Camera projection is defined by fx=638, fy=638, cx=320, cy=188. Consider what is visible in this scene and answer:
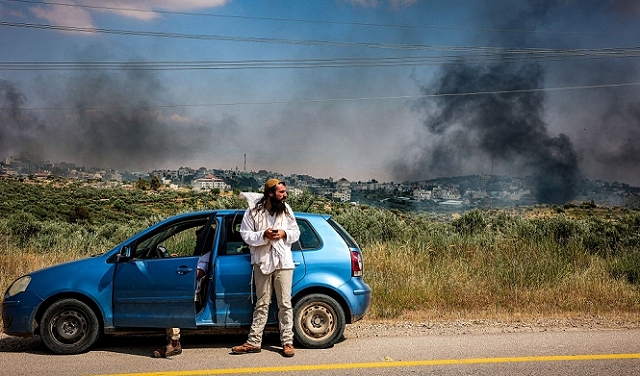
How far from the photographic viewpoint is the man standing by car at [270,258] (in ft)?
23.0

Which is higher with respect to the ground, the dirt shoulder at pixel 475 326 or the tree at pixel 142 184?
the tree at pixel 142 184

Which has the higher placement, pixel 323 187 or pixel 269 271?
pixel 323 187

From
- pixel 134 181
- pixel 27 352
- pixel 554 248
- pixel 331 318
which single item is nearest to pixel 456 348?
pixel 331 318

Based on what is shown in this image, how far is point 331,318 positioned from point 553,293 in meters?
5.41

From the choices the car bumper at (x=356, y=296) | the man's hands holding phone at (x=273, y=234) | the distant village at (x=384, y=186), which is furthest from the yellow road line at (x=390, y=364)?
the distant village at (x=384, y=186)

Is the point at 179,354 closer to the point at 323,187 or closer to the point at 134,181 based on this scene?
the point at 323,187

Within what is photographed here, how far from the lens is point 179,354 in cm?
707

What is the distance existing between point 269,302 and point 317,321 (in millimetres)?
→ 650

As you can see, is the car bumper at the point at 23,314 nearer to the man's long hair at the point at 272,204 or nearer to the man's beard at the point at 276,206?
the man's long hair at the point at 272,204

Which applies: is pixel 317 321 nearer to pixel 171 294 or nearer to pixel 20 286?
pixel 171 294

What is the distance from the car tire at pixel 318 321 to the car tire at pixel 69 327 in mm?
2266

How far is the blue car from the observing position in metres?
7.12

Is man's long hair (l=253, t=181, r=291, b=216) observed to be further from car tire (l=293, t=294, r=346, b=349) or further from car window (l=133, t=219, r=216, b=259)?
car tire (l=293, t=294, r=346, b=349)

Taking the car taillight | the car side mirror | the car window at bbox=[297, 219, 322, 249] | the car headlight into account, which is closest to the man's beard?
the car window at bbox=[297, 219, 322, 249]
